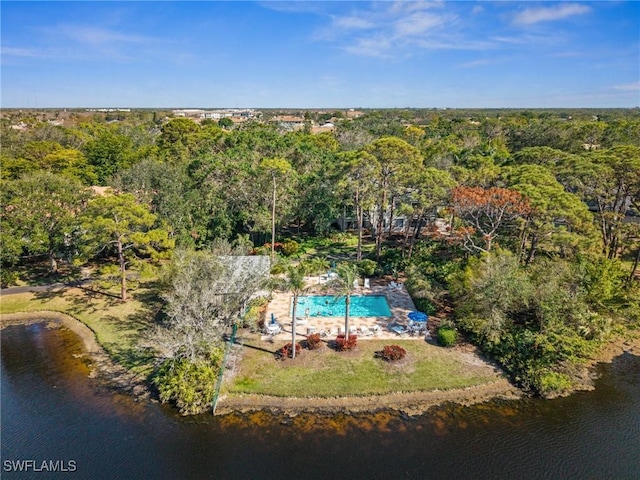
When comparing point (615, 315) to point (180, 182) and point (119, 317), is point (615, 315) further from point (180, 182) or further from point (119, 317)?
point (180, 182)

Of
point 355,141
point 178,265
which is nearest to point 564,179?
point 178,265

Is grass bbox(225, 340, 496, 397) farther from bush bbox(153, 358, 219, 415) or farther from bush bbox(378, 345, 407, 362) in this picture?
bush bbox(153, 358, 219, 415)

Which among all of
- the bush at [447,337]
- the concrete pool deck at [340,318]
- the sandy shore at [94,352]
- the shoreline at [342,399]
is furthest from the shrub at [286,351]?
the bush at [447,337]

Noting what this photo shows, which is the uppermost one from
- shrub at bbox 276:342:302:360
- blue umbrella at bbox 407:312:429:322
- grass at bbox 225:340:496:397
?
blue umbrella at bbox 407:312:429:322

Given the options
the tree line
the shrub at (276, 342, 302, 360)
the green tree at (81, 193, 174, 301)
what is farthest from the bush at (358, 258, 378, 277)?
the green tree at (81, 193, 174, 301)

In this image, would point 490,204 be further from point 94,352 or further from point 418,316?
point 94,352

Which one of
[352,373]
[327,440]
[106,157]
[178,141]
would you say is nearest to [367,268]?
[352,373]
